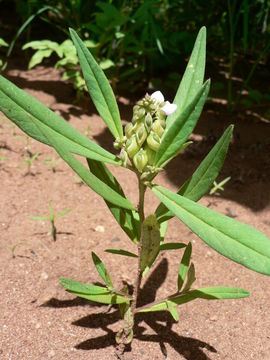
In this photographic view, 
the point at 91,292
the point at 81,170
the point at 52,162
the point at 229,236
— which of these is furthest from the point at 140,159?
the point at 52,162

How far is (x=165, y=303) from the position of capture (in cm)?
148

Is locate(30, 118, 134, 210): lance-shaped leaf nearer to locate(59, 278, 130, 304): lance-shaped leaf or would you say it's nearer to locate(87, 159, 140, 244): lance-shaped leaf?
locate(87, 159, 140, 244): lance-shaped leaf

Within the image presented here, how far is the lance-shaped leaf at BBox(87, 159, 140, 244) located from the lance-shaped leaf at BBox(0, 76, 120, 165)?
0.33ft

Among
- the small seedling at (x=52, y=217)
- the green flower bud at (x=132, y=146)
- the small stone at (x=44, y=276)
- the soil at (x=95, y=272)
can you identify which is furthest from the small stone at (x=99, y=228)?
the green flower bud at (x=132, y=146)

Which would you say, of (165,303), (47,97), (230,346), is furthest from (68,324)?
(47,97)

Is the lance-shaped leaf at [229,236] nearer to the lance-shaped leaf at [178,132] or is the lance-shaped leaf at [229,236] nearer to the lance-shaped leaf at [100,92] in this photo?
the lance-shaped leaf at [178,132]

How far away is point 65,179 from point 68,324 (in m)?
0.87

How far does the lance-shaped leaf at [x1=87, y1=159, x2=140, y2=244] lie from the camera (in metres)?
1.37

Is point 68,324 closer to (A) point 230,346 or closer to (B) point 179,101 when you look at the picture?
(A) point 230,346

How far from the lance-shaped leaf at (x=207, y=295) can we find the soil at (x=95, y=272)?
19cm

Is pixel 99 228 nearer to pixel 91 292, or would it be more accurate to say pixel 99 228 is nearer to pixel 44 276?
pixel 44 276

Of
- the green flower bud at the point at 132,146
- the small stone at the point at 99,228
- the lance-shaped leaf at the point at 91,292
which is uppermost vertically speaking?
the green flower bud at the point at 132,146

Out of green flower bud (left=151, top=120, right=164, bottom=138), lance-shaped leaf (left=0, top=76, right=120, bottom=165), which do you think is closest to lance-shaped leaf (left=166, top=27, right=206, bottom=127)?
green flower bud (left=151, top=120, right=164, bottom=138)

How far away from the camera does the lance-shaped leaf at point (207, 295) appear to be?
136cm
